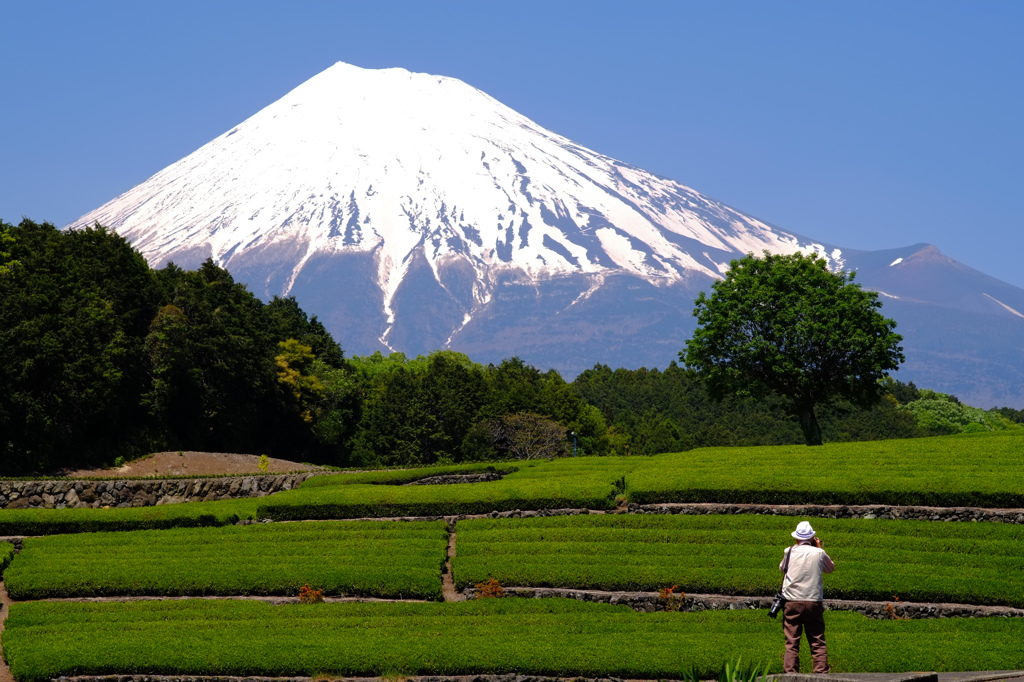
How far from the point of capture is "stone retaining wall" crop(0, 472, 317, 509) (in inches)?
1280

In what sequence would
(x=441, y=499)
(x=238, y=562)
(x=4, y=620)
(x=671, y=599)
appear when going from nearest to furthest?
(x=4, y=620)
(x=671, y=599)
(x=238, y=562)
(x=441, y=499)

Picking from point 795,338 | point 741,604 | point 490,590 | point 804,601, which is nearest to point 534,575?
point 490,590

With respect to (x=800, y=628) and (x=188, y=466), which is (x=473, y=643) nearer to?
(x=800, y=628)

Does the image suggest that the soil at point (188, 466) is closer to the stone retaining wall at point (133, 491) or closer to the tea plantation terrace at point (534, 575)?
the stone retaining wall at point (133, 491)

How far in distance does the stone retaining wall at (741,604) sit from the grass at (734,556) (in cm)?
20

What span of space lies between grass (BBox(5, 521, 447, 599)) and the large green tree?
25896 millimetres

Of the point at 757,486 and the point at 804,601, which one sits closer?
the point at 804,601

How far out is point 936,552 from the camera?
858 inches

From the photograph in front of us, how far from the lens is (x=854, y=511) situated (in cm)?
2538

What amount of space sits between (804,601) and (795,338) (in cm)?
3483

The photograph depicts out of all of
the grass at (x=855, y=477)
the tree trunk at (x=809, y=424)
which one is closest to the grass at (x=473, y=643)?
the grass at (x=855, y=477)

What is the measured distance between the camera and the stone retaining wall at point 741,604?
1877 cm

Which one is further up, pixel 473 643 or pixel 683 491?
pixel 683 491

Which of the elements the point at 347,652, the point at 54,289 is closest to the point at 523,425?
the point at 54,289
